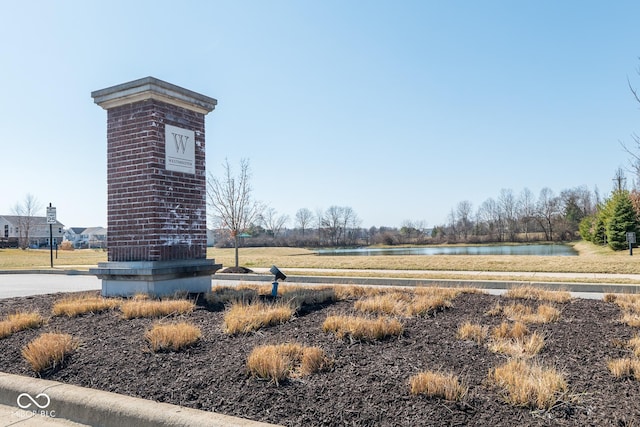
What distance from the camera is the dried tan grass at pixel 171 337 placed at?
179 inches

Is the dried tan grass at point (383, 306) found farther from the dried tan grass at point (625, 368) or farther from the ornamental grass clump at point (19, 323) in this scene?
the ornamental grass clump at point (19, 323)

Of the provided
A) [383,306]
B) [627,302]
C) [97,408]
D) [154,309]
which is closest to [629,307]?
[627,302]

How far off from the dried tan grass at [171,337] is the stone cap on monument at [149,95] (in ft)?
15.0

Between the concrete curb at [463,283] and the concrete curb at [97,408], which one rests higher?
the concrete curb at [97,408]

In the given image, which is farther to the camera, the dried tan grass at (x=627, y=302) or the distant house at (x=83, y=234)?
the distant house at (x=83, y=234)

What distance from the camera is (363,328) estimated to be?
4836mm

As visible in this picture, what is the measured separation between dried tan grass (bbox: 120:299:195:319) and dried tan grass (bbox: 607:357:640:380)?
4792 mm

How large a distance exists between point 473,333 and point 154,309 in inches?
A: 154

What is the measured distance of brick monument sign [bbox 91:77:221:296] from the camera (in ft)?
25.8

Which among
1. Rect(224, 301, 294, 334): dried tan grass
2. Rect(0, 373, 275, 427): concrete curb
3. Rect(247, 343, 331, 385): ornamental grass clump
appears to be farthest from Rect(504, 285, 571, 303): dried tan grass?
Rect(0, 373, 275, 427): concrete curb

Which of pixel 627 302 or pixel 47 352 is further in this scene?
pixel 627 302

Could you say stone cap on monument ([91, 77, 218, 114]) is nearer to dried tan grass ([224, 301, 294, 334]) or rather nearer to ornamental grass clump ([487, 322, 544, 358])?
dried tan grass ([224, 301, 294, 334])

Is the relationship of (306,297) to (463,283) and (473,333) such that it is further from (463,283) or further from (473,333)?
(463,283)

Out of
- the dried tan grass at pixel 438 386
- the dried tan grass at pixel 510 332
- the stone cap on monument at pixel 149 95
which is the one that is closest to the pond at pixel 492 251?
the stone cap on monument at pixel 149 95
